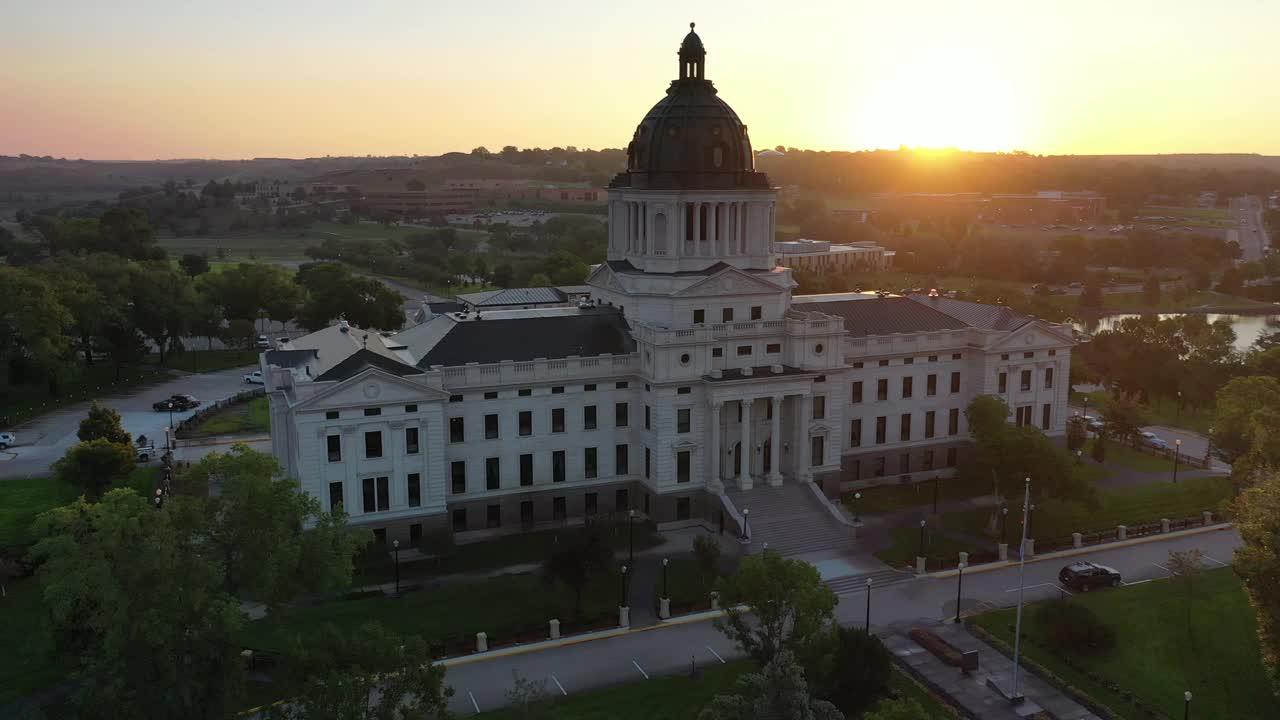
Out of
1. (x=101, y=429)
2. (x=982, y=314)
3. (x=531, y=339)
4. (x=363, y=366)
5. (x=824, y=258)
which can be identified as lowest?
(x=101, y=429)

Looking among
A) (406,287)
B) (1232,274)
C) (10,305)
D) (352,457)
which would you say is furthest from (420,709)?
(1232,274)

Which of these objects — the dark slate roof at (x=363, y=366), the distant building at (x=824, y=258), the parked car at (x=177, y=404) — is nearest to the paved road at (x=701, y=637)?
the dark slate roof at (x=363, y=366)

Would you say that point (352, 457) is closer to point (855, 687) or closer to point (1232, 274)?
point (855, 687)

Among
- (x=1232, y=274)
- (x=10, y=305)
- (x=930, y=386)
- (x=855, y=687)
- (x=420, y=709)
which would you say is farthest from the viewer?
(x=1232, y=274)

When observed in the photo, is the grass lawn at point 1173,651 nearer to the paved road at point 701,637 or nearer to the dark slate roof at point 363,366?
the paved road at point 701,637

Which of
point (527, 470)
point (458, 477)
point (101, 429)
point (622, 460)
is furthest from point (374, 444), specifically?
point (101, 429)

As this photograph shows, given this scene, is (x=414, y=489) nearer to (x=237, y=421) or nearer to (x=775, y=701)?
(x=775, y=701)

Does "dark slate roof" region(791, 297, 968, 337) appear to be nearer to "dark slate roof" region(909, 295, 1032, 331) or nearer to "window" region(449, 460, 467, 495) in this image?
"dark slate roof" region(909, 295, 1032, 331)
